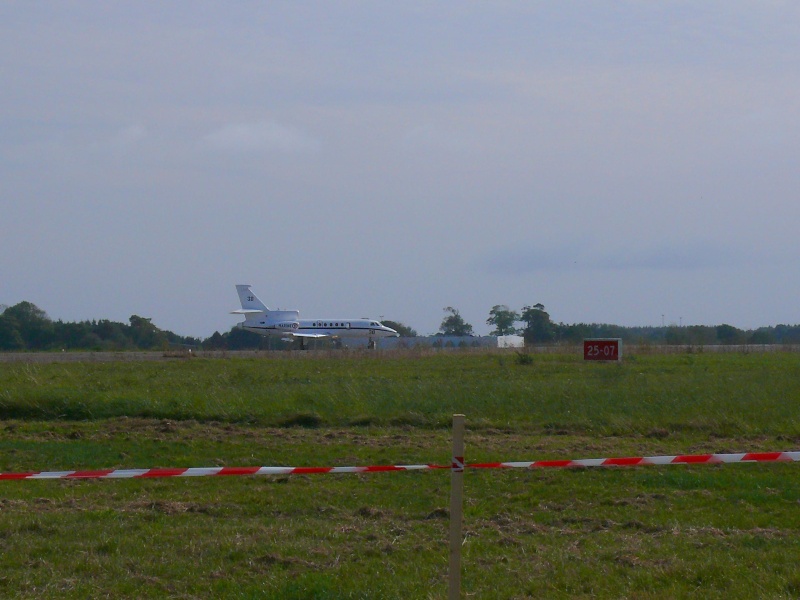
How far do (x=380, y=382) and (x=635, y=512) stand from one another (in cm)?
1362

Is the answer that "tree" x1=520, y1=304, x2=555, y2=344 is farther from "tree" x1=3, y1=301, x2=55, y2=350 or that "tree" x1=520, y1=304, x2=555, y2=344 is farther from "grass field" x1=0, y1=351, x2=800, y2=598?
"grass field" x1=0, y1=351, x2=800, y2=598

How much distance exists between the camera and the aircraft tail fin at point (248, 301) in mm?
76125

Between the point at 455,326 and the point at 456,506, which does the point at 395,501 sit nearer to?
the point at 456,506

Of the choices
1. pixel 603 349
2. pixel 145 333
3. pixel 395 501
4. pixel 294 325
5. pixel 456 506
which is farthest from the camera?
pixel 145 333

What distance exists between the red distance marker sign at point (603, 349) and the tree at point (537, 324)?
5034 cm

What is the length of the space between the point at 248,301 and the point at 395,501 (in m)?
68.6

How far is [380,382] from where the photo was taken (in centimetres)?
2217

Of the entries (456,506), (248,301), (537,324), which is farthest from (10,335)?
(456,506)

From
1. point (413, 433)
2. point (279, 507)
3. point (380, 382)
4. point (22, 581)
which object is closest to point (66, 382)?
point (380, 382)

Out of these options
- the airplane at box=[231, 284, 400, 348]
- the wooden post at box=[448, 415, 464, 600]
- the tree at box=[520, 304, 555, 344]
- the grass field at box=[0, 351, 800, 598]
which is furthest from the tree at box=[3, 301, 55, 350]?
the wooden post at box=[448, 415, 464, 600]

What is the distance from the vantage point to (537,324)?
3423 inches

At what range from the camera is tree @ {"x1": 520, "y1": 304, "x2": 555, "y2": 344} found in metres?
85.1

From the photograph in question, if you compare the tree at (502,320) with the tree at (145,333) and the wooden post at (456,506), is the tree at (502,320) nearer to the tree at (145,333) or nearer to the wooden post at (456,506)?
the tree at (145,333)

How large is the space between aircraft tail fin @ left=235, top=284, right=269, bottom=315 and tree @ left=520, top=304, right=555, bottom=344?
26.0 metres
